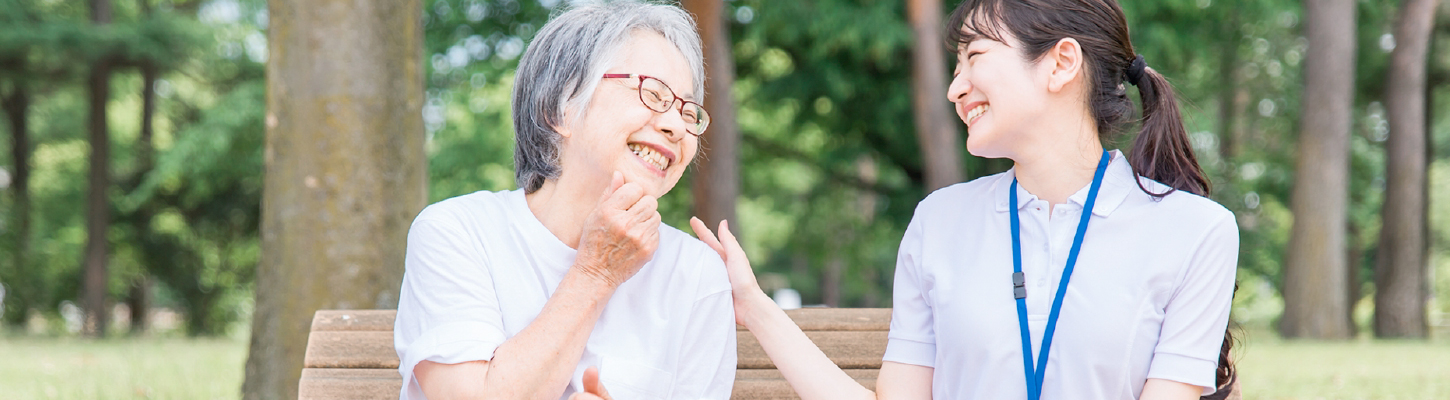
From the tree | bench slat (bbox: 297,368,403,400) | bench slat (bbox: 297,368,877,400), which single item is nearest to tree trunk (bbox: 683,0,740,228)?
bench slat (bbox: 297,368,877,400)

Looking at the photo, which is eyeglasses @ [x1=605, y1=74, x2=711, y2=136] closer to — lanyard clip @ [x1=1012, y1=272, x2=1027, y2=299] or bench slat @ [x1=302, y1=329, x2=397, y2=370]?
lanyard clip @ [x1=1012, y1=272, x2=1027, y2=299]

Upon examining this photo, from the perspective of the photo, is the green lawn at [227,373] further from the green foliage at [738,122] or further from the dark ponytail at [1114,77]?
the dark ponytail at [1114,77]

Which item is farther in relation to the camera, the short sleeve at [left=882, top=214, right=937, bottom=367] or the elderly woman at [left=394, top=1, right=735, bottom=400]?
the short sleeve at [left=882, top=214, right=937, bottom=367]

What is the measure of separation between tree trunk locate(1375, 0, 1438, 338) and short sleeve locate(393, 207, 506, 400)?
1635cm

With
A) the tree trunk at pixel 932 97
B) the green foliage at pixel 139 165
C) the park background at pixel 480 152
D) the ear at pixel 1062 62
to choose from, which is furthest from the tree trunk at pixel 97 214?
the ear at pixel 1062 62

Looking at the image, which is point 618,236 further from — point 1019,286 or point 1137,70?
point 1137,70

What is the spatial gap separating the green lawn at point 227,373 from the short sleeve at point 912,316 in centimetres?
401

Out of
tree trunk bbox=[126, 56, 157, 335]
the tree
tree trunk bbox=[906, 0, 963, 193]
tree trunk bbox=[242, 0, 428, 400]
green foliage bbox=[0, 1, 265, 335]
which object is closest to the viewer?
tree trunk bbox=[242, 0, 428, 400]

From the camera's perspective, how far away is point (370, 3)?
4.25m

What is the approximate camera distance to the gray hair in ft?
7.36

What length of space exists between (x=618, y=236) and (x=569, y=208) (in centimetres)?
31

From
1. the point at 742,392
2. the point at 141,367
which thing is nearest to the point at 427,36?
the point at 141,367

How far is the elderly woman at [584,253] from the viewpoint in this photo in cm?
202

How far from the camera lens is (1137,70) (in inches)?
86.2
